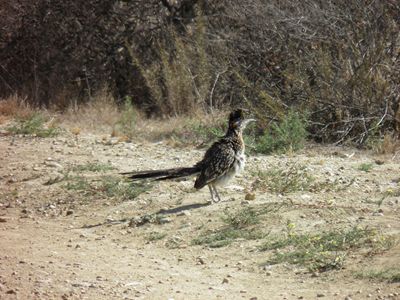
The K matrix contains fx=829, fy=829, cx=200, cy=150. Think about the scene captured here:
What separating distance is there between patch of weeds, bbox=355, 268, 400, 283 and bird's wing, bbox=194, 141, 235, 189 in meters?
2.70

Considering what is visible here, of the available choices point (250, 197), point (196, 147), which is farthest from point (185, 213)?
point (196, 147)

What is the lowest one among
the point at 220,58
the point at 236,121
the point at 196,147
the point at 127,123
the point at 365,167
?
the point at 127,123

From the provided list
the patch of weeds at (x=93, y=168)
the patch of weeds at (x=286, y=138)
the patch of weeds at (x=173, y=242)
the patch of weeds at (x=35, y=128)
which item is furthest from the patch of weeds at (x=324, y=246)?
the patch of weeds at (x=35, y=128)

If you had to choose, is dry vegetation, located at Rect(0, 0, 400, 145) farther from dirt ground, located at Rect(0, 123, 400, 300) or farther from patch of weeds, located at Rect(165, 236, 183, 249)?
patch of weeds, located at Rect(165, 236, 183, 249)

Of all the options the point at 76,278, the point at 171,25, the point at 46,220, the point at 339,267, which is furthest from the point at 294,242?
the point at 171,25

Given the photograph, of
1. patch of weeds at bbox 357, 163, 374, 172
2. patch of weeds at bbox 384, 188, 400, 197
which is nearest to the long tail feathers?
patch of weeds at bbox 384, 188, 400, 197

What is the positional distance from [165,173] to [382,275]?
327 centimetres

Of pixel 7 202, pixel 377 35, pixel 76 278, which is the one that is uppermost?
pixel 377 35

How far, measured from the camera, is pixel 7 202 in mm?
10531

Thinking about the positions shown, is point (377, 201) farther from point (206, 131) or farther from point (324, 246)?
point (206, 131)

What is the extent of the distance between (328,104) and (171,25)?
430 centimetres

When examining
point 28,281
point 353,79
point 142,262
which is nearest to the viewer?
point 28,281

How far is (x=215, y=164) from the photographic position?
954 centimetres

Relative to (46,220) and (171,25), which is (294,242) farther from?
(171,25)
